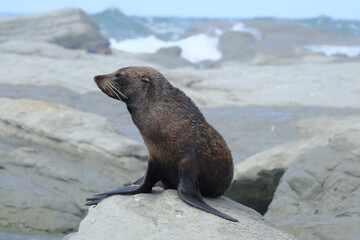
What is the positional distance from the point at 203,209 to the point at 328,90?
37.2 feet

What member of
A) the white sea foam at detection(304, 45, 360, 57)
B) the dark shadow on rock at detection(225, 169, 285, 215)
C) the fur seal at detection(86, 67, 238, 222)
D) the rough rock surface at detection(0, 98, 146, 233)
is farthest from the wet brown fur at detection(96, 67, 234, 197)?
the white sea foam at detection(304, 45, 360, 57)

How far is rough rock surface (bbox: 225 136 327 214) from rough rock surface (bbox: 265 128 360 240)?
501mm

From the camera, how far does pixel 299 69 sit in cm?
1848

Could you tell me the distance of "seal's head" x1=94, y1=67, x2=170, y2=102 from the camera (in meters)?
4.91

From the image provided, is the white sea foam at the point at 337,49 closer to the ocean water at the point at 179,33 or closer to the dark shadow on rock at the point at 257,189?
the ocean water at the point at 179,33

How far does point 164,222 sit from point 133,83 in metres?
1.13

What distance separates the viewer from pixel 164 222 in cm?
426

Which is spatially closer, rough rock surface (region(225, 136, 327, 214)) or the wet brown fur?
the wet brown fur

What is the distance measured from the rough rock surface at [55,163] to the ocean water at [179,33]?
785 inches

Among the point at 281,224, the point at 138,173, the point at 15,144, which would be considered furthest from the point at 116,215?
the point at 15,144

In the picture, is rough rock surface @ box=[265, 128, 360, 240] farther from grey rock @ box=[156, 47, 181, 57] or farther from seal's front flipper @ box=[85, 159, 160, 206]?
grey rock @ box=[156, 47, 181, 57]

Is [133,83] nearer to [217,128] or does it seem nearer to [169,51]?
[217,128]

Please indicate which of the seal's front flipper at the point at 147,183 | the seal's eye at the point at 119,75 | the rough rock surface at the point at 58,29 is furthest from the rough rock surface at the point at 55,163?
the rough rock surface at the point at 58,29

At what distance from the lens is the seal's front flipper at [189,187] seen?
4.41 meters
